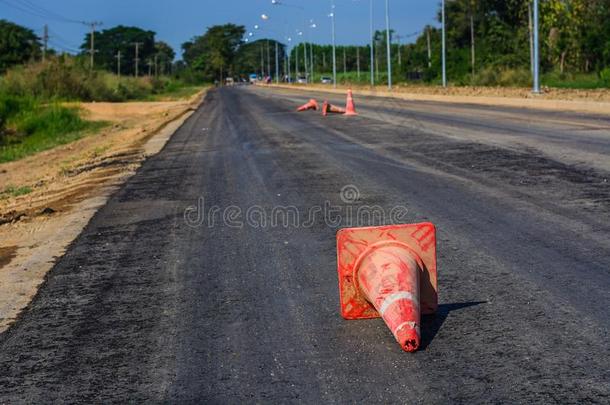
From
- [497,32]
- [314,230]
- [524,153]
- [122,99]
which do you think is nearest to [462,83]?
[497,32]

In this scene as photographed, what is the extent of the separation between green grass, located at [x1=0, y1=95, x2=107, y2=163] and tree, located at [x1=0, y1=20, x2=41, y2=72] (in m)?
47.8

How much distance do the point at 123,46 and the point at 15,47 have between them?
225ft

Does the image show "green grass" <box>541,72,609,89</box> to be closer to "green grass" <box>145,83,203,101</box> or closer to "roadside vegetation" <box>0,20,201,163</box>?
"roadside vegetation" <box>0,20,201,163</box>

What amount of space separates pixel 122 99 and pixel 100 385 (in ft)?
238

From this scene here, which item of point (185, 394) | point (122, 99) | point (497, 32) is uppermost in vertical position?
point (497, 32)

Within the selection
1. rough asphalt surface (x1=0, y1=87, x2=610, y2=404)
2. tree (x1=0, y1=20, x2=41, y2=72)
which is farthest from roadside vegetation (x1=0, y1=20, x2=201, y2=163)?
rough asphalt surface (x1=0, y1=87, x2=610, y2=404)

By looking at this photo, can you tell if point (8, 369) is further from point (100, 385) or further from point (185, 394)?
point (185, 394)

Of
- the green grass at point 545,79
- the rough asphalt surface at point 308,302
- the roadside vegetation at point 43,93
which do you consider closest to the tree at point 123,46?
the roadside vegetation at point 43,93

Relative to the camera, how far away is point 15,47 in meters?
98.9

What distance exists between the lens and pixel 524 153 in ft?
48.3

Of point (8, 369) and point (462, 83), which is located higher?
point (462, 83)

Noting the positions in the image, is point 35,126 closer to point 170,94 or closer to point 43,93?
point 43,93

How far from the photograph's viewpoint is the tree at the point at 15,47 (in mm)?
95562

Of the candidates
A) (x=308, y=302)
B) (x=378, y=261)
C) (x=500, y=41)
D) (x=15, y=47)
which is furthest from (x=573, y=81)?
(x=15, y=47)
